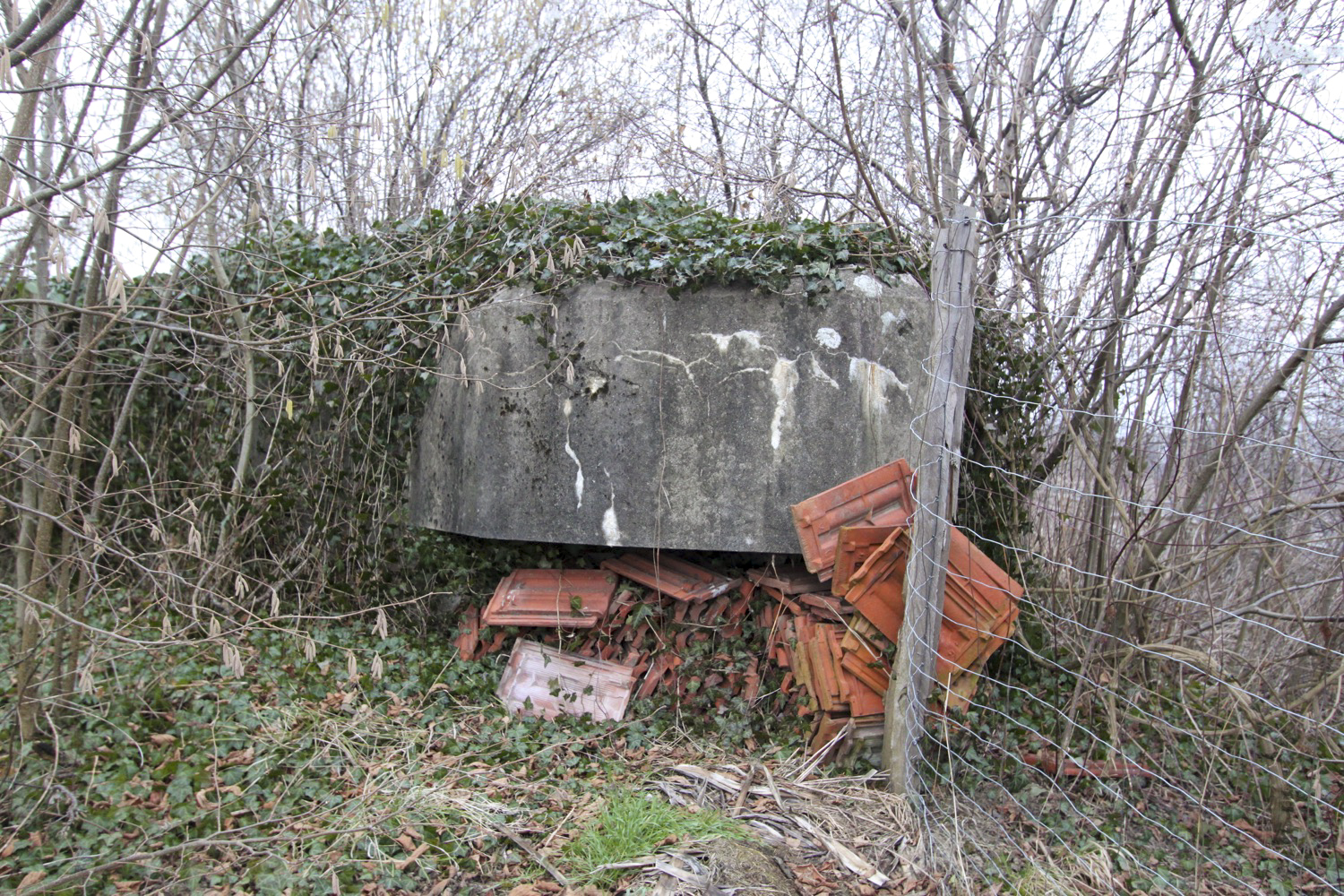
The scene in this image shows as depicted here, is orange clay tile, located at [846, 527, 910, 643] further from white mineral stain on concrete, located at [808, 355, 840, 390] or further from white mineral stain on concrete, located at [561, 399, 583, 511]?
white mineral stain on concrete, located at [561, 399, 583, 511]

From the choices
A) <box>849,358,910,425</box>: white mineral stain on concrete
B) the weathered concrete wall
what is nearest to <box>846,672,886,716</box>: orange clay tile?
the weathered concrete wall

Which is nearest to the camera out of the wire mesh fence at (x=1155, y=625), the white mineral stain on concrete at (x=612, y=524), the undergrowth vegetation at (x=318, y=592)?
the undergrowth vegetation at (x=318, y=592)

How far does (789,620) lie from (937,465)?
1391 mm

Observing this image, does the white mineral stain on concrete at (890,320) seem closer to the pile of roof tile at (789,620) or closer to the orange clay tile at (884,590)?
the pile of roof tile at (789,620)

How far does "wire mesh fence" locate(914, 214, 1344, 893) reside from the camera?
10.9 feet

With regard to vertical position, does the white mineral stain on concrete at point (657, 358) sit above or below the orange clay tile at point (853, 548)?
above

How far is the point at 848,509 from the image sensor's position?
157 inches

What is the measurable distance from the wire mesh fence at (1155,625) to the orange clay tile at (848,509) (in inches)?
17.1

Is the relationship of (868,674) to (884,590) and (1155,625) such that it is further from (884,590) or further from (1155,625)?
(1155,625)

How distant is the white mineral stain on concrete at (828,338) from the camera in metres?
4.32

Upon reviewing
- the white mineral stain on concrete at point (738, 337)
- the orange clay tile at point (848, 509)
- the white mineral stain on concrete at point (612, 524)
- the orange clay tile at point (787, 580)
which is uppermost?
the white mineral stain on concrete at point (738, 337)

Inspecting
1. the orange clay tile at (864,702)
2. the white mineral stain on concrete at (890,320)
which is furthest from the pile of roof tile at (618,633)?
the white mineral stain on concrete at (890,320)

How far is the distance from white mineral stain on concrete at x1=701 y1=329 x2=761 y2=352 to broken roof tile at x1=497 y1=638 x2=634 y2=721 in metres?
1.72

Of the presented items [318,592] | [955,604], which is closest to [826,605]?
[955,604]
